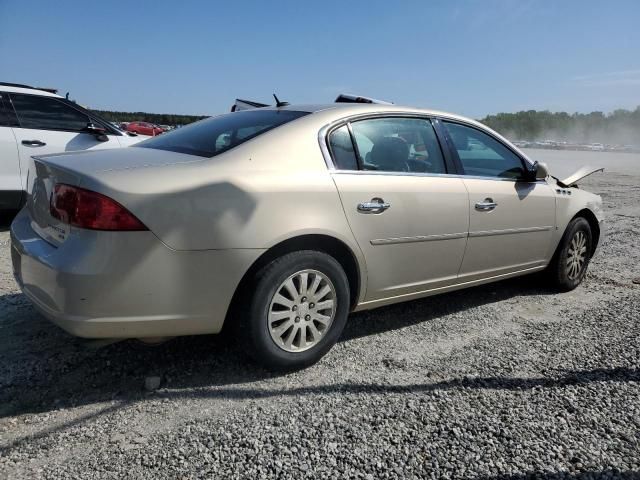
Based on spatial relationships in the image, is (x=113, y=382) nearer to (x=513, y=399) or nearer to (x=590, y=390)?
(x=513, y=399)

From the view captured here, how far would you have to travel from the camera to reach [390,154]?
136 inches

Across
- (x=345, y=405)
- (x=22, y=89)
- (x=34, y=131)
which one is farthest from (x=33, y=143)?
(x=345, y=405)

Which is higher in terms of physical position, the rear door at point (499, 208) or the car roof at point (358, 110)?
the car roof at point (358, 110)

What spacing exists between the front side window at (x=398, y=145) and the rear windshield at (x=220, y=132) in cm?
44

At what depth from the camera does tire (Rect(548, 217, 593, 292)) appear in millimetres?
4691

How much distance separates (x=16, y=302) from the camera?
390 cm

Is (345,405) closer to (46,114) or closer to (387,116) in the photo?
(387,116)

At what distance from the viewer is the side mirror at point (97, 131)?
6684 mm

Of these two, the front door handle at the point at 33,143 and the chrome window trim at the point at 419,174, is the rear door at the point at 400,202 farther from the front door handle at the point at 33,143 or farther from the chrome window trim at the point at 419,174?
the front door handle at the point at 33,143

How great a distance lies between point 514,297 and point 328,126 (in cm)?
254

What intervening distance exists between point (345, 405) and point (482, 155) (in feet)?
7.78

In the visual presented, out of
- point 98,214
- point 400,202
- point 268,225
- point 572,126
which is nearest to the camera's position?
point 98,214

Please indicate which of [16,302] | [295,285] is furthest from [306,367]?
[16,302]

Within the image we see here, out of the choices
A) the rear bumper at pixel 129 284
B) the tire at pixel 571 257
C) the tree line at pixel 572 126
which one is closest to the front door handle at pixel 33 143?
the rear bumper at pixel 129 284
